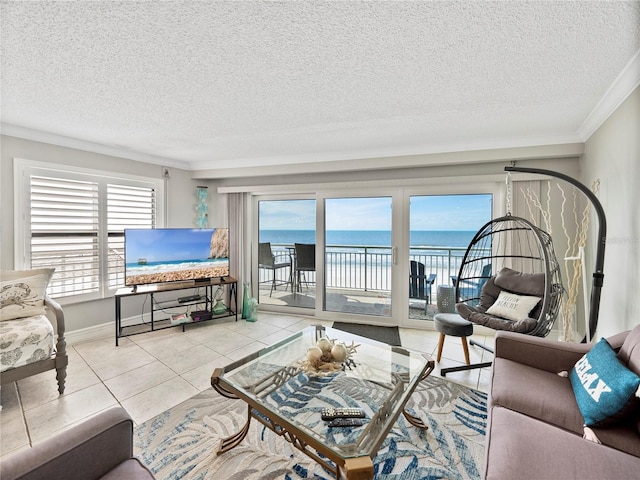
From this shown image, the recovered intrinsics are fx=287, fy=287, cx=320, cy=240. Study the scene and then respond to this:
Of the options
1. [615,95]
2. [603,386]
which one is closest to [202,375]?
[603,386]

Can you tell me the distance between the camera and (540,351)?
1.87 metres

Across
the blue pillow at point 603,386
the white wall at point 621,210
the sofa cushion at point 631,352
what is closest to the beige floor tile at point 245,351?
the blue pillow at point 603,386

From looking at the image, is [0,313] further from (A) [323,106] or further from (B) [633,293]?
(B) [633,293]

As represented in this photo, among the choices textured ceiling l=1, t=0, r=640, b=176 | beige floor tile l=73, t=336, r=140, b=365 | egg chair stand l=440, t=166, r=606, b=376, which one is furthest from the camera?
beige floor tile l=73, t=336, r=140, b=365

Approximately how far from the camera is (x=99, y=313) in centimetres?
360

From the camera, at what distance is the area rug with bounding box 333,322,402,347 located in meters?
3.58

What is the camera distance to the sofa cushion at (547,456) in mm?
1042

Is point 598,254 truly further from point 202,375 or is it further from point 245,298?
point 245,298

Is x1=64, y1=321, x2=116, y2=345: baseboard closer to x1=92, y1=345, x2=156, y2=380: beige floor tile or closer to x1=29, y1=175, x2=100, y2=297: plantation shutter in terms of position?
x1=29, y1=175, x2=100, y2=297: plantation shutter

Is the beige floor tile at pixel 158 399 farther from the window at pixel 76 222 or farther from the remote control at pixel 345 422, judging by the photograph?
the window at pixel 76 222

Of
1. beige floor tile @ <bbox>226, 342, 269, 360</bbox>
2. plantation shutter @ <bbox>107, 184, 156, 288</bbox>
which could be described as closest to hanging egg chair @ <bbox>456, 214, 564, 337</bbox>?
beige floor tile @ <bbox>226, 342, 269, 360</bbox>

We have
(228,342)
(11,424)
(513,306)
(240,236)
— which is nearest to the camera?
(11,424)

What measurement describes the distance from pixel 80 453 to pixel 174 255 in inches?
122

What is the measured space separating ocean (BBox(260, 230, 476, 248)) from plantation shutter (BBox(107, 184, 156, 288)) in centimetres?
176
